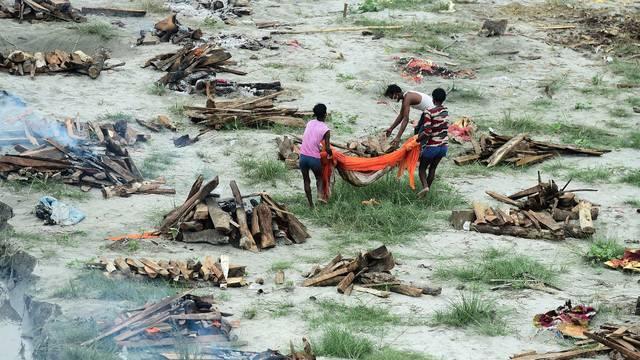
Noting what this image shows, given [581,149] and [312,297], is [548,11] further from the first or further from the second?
[312,297]

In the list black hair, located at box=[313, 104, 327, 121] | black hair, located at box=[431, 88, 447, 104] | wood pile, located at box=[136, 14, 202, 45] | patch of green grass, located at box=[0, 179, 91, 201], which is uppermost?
black hair, located at box=[431, 88, 447, 104]

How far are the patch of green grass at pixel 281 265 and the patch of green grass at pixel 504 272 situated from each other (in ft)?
6.17

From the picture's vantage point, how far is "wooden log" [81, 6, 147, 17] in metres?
23.9

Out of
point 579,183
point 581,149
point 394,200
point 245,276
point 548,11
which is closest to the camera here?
point 245,276

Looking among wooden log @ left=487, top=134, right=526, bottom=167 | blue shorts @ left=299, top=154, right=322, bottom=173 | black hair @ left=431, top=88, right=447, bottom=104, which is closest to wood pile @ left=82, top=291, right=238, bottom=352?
blue shorts @ left=299, top=154, right=322, bottom=173

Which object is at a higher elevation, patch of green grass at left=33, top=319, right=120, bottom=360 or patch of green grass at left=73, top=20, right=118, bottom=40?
patch of green grass at left=73, top=20, right=118, bottom=40

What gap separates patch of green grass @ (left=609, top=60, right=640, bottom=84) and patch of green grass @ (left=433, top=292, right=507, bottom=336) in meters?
13.3

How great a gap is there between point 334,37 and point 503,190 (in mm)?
9800

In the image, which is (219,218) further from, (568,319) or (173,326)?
(568,319)

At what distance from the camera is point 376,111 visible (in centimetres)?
1961

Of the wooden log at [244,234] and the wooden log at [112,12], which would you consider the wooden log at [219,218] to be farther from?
the wooden log at [112,12]

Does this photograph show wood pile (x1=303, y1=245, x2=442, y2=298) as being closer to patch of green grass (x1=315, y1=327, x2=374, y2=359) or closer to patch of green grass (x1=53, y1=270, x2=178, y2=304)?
patch of green grass (x1=315, y1=327, x2=374, y2=359)

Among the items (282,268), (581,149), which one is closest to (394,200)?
(282,268)

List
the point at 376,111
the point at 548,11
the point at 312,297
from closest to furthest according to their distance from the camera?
1. the point at 312,297
2. the point at 376,111
3. the point at 548,11
